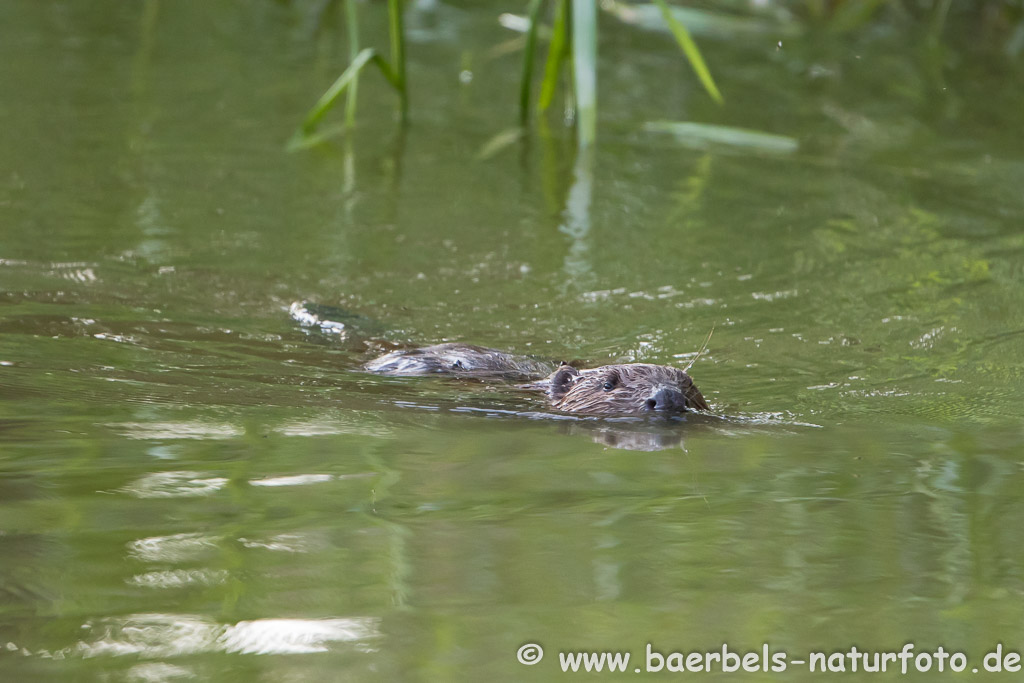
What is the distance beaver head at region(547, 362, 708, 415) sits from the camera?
4535 millimetres

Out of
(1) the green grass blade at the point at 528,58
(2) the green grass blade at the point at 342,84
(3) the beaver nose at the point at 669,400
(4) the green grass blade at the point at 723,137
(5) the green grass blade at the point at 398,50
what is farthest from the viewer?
(4) the green grass blade at the point at 723,137

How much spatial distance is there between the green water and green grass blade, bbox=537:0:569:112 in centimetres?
57

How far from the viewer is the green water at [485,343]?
8.32ft

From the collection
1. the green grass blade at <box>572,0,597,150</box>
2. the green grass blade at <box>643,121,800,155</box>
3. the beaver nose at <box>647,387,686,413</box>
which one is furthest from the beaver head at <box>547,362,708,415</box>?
the green grass blade at <box>643,121,800,155</box>

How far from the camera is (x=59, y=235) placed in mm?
6648

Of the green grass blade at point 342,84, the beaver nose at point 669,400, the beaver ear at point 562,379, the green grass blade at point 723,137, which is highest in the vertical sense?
the green grass blade at point 342,84

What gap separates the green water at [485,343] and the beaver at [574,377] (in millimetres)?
151

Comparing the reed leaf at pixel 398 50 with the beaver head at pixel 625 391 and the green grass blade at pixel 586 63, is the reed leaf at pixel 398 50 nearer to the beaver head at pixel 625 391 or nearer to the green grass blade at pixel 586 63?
the green grass blade at pixel 586 63

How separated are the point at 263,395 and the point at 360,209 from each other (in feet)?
10.2

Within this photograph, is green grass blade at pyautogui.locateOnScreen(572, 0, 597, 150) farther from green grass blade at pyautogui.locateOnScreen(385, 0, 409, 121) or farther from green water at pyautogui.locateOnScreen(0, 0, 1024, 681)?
green grass blade at pyautogui.locateOnScreen(385, 0, 409, 121)

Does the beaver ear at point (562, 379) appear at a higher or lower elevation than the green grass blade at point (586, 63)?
lower

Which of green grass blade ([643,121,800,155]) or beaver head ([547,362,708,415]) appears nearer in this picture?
beaver head ([547,362,708,415])

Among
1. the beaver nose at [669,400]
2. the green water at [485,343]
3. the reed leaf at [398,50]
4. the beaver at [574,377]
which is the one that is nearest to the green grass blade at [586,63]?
the green water at [485,343]

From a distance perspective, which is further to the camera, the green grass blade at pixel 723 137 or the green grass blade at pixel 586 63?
the green grass blade at pixel 723 137
